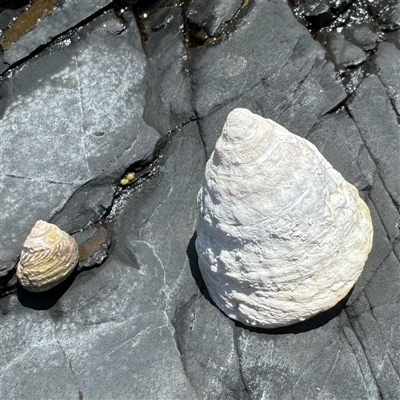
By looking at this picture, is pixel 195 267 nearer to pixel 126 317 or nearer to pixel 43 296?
pixel 126 317

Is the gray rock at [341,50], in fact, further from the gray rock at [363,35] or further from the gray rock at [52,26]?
the gray rock at [52,26]

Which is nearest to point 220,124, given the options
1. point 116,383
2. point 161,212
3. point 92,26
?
point 161,212

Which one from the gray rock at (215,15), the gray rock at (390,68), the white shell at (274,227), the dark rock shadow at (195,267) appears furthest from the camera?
the gray rock at (215,15)

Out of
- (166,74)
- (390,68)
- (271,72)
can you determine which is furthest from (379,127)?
(166,74)

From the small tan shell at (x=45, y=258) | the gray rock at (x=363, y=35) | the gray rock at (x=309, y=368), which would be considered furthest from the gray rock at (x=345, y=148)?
the small tan shell at (x=45, y=258)

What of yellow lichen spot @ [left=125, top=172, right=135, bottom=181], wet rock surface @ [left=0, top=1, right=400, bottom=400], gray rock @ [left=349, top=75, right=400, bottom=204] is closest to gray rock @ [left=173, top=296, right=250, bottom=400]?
wet rock surface @ [left=0, top=1, right=400, bottom=400]
